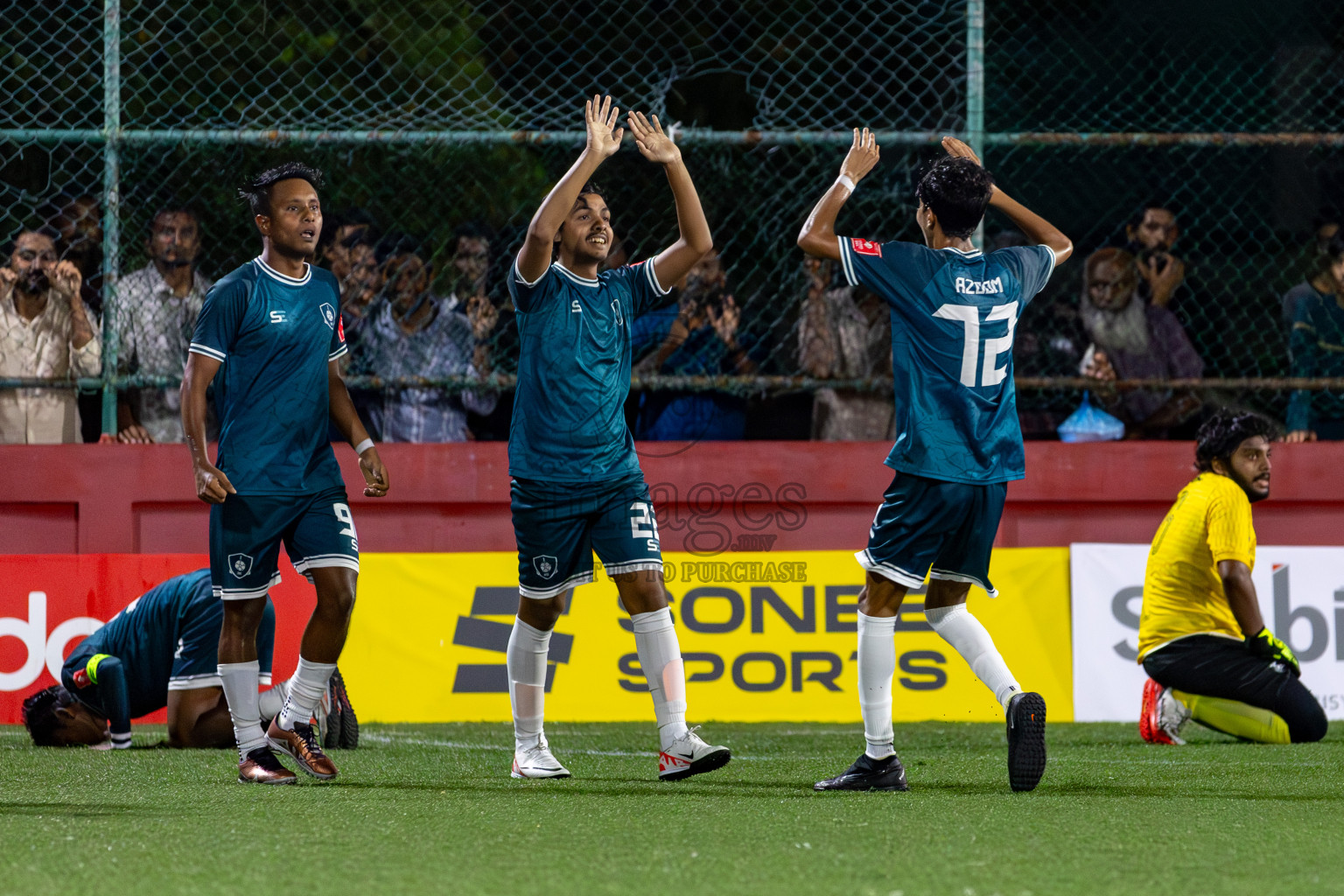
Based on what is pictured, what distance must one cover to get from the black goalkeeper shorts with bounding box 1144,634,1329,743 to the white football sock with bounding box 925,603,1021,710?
2.48 meters

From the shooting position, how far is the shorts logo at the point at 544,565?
5.32 metres

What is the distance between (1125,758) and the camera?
6324 mm

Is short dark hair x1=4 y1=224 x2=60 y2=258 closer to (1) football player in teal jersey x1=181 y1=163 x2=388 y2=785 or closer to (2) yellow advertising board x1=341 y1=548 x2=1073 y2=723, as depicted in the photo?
(2) yellow advertising board x1=341 y1=548 x2=1073 y2=723

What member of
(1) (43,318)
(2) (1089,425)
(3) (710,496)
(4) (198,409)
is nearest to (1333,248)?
(2) (1089,425)

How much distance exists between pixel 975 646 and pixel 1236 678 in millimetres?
2637

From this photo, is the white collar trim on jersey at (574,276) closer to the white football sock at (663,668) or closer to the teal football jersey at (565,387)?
the teal football jersey at (565,387)

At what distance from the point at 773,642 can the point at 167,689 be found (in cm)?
307

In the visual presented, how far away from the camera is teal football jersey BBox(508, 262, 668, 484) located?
5.29m

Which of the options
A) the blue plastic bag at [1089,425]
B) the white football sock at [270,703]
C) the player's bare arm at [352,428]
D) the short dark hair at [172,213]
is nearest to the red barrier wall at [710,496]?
the blue plastic bag at [1089,425]

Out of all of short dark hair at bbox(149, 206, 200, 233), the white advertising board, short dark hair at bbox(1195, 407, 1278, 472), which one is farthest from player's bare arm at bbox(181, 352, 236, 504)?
the white advertising board

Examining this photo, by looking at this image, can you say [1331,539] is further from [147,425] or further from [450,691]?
[147,425]

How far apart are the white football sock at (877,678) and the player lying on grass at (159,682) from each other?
2.63 m

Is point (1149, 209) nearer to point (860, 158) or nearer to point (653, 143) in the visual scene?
point (860, 158)

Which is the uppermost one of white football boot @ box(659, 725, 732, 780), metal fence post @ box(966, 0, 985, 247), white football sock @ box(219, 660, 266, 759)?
metal fence post @ box(966, 0, 985, 247)
